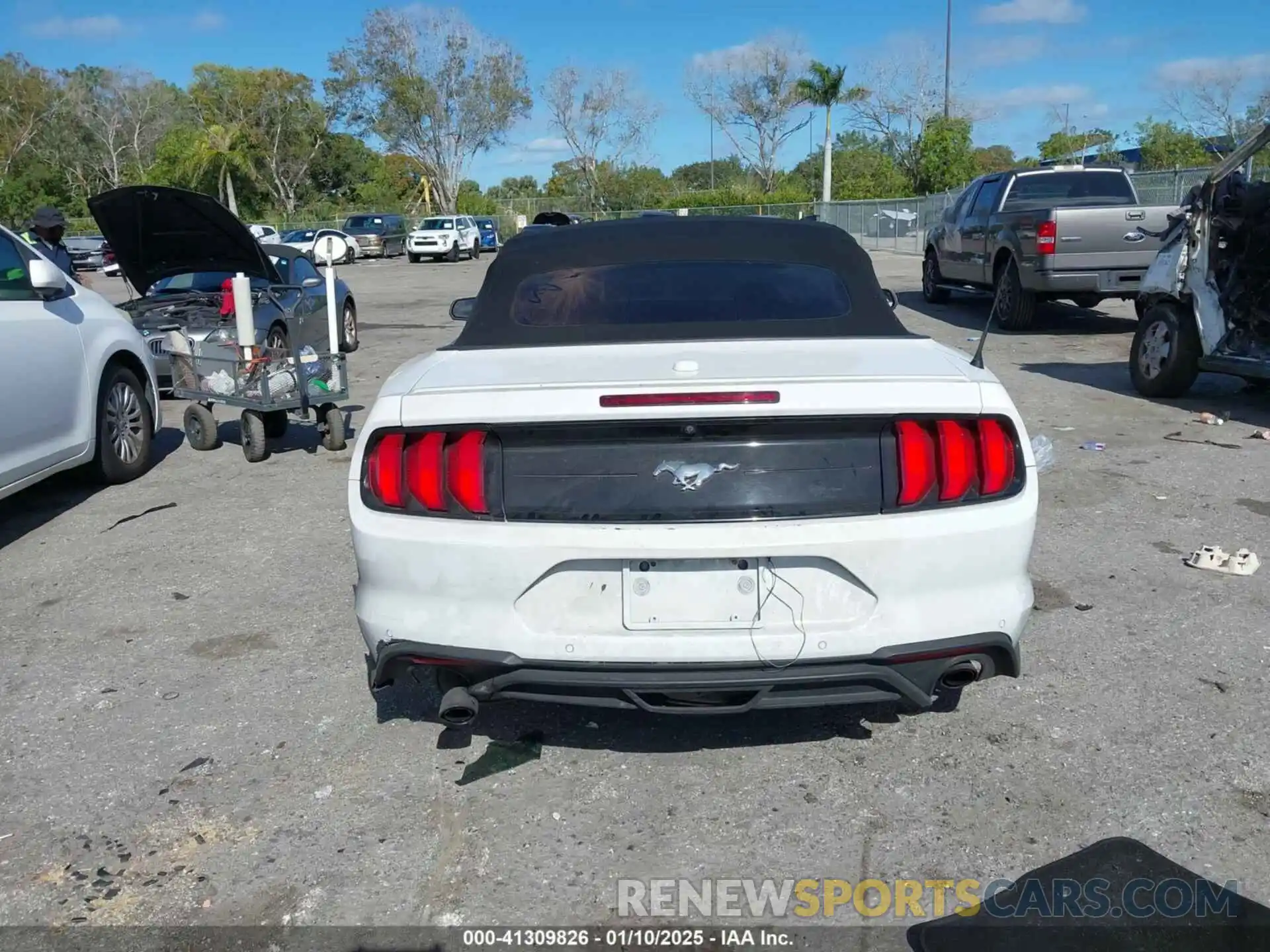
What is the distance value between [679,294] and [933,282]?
13.6 m

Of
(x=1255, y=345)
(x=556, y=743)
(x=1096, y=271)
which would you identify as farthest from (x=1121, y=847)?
(x=1096, y=271)

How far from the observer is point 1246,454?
720cm

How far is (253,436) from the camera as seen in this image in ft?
25.6

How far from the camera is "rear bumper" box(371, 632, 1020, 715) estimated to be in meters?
2.90

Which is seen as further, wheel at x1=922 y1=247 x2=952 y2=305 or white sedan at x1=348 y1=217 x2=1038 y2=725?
wheel at x1=922 y1=247 x2=952 y2=305

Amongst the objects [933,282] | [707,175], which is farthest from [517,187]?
[933,282]

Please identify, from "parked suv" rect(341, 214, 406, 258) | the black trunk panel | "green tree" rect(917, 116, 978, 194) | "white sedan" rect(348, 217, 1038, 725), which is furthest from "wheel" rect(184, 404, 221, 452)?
"green tree" rect(917, 116, 978, 194)

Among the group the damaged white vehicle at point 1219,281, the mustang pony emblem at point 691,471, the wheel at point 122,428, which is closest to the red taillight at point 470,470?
the mustang pony emblem at point 691,471

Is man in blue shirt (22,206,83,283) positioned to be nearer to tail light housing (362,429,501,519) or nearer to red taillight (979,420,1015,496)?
tail light housing (362,429,501,519)

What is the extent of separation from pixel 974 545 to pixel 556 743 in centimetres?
151

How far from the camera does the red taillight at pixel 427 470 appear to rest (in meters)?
3.01

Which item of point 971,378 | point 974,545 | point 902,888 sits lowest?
point 902,888

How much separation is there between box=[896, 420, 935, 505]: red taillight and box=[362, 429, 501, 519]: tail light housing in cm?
109

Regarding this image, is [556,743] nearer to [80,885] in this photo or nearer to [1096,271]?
[80,885]
